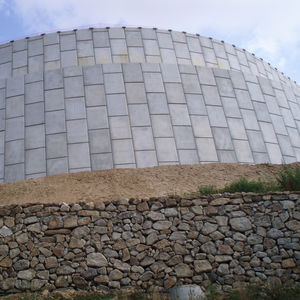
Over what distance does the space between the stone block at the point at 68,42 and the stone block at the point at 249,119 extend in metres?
11.1

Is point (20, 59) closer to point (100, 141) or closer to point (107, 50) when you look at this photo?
point (107, 50)

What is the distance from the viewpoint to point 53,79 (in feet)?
81.0

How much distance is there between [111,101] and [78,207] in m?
11.1

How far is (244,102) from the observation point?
26.2 meters

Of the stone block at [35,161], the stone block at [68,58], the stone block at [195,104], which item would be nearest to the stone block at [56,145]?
the stone block at [35,161]

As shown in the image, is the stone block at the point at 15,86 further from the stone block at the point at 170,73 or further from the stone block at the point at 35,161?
the stone block at the point at 170,73

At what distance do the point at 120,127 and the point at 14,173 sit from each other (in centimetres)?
590

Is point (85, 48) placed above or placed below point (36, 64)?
above

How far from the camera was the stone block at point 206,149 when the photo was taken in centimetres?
2269

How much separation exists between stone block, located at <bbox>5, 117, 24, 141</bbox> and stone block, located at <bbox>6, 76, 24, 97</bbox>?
1931 millimetres

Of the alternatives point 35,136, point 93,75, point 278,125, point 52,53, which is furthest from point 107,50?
point 278,125

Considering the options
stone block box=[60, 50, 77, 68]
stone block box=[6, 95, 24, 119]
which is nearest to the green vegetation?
stone block box=[6, 95, 24, 119]

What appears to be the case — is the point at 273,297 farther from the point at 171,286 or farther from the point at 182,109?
the point at 182,109

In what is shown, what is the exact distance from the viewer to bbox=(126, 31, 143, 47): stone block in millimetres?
26656
